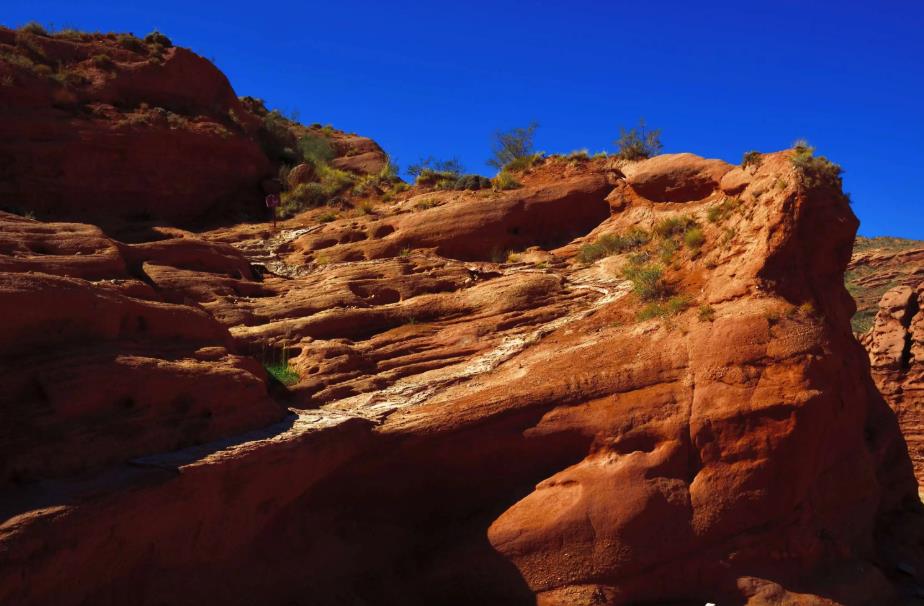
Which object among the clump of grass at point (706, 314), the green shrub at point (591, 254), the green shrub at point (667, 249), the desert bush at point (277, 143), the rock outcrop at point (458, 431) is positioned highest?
the desert bush at point (277, 143)

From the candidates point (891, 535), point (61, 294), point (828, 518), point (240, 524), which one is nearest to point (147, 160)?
point (61, 294)

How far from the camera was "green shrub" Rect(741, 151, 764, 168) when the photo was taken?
41.4 ft

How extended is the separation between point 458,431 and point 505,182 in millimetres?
9132

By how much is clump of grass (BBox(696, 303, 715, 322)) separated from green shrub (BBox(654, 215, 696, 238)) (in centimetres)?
354

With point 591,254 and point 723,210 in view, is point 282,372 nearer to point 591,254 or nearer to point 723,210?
point 591,254

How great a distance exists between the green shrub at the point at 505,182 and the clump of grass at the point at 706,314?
302 inches

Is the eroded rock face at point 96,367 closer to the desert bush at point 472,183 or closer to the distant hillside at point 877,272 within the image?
the desert bush at point 472,183

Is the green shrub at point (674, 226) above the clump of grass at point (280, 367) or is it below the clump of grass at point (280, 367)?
above

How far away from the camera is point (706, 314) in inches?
408

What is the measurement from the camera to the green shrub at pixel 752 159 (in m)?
12.6

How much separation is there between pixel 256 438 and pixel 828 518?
762 centimetres

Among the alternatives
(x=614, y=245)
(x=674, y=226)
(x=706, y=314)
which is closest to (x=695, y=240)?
(x=674, y=226)

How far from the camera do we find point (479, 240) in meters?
15.9

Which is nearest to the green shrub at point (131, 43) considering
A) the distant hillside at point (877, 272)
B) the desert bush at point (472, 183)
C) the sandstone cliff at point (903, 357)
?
the desert bush at point (472, 183)
